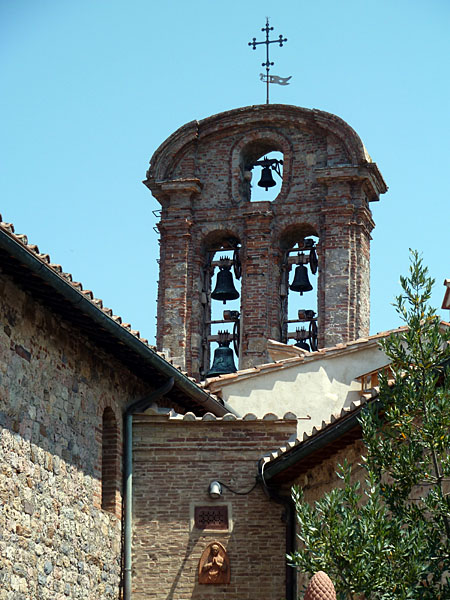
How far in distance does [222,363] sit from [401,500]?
12004 mm

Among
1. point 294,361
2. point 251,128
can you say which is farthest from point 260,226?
point 294,361

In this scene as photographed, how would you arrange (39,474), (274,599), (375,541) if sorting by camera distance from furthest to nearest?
1. (274,599)
2. (39,474)
3. (375,541)

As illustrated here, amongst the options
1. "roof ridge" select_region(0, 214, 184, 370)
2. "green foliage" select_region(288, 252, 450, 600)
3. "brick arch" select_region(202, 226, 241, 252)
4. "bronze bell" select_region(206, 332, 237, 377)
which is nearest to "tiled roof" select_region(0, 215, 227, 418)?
"roof ridge" select_region(0, 214, 184, 370)

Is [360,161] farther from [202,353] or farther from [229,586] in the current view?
[229,586]

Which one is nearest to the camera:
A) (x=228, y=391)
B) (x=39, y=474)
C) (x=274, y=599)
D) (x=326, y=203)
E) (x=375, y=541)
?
(x=375, y=541)

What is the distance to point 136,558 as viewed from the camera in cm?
1692

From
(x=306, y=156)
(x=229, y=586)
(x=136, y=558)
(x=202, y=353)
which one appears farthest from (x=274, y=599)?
(x=306, y=156)

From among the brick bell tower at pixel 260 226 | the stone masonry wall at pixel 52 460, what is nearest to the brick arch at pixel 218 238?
the brick bell tower at pixel 260 226

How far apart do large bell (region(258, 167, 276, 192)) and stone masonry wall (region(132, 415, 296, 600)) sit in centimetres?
921

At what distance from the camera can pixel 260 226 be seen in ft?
81.9

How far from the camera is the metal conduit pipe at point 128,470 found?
55.0ft

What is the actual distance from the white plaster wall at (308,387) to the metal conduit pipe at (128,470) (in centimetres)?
326

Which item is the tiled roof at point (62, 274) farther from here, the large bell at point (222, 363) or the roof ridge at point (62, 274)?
the large bell at point (222, 363)

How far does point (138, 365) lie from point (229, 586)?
9.15ft
